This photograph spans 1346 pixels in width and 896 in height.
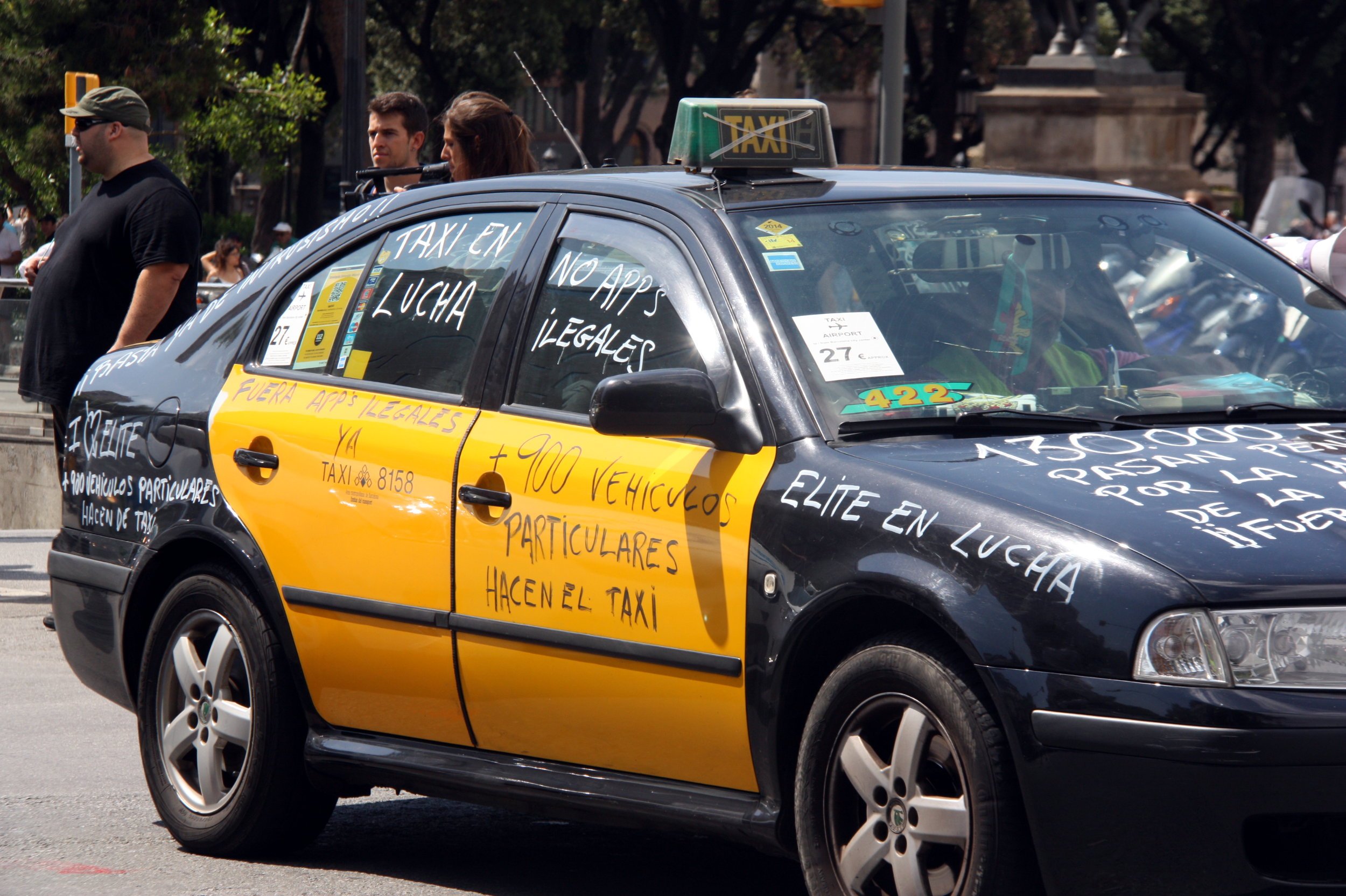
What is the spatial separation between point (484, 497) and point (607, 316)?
458mm

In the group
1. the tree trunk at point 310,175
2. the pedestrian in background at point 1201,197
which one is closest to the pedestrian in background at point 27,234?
the tree trunk at point 310,175

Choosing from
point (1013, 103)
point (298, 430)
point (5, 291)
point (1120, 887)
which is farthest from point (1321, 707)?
point (1013, 103)

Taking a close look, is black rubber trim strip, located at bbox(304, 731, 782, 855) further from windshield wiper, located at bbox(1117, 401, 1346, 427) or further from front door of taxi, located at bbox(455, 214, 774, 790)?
windshield wiper, located at bbox(1117, 401, 1346, 427)

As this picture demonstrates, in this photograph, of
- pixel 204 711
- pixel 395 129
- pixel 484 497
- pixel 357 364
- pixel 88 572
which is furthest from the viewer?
pixel 395 129

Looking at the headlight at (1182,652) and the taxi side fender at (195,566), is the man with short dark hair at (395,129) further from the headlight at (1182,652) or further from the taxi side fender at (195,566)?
the headlight at (1182,652)

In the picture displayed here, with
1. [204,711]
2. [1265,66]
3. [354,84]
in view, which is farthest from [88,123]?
[1265,66]

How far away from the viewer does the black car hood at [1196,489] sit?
128 inches

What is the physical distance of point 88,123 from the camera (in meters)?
7.83

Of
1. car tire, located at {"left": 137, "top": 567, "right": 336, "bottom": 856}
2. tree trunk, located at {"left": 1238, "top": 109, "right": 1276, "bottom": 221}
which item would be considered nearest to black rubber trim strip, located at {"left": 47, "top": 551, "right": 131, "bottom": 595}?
car tire, located at {"left": 137, "top": 567, "right": 336, "bottom": 856}

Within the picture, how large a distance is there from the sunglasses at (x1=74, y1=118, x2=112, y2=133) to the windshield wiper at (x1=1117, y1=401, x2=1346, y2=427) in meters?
5.00

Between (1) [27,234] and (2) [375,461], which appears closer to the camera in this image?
(2) [375,461]

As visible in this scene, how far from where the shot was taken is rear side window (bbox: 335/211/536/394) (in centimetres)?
467

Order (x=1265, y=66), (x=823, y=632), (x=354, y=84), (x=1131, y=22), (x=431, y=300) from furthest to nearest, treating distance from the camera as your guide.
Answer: (x=1265, y=66) → (x=1131, y=22) → (x=354, y=84) → (x=431, y=300) → (x=823, y=632)

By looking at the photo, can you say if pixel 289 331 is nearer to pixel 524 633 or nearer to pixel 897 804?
pixel 524 633
